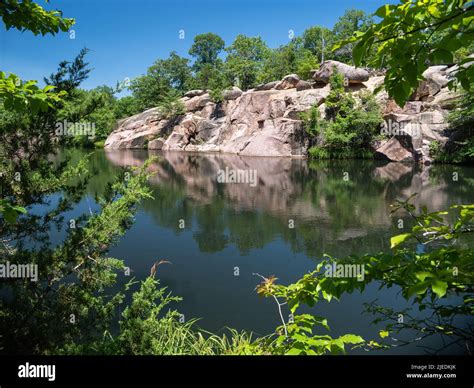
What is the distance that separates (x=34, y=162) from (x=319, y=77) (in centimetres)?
3714

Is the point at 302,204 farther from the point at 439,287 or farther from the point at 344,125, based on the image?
the point at 344,125

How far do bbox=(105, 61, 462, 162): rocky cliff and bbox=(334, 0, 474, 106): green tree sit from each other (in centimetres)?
1718

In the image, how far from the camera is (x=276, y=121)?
37.8m

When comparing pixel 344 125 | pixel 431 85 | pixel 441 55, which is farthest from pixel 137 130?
pixel 441 55

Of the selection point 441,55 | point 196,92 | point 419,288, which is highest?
point 196,92

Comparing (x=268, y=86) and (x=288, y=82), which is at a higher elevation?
(x=268, y=86)

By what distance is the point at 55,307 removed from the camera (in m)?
3.84

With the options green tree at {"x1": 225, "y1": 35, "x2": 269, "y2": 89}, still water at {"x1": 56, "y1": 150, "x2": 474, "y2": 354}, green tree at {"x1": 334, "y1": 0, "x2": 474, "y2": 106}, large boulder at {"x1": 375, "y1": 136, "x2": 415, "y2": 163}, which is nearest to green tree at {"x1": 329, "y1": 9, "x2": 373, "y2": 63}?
green tree at {"x1": 225, "y1": 35, "x2": 269, "y2": 89}

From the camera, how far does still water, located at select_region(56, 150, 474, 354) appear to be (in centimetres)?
634

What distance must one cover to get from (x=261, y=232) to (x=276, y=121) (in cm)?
2782

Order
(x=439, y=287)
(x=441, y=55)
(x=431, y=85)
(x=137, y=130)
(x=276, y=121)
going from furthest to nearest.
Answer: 1. (x=137, y=130)
2. (x=276, y=121)
3. (x=431, y=85)
4. (x=441, y=55)
5. (x=439, y=287)

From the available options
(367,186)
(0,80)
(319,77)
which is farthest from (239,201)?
(319,77)

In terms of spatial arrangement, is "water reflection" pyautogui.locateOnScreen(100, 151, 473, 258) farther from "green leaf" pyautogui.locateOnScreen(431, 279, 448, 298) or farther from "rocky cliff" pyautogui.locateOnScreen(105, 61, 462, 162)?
"green leaf" pyautogui.locateOnScreen(431, 279, 448, 298)

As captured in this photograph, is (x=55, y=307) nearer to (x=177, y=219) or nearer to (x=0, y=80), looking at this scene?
(x=0, y=80)
